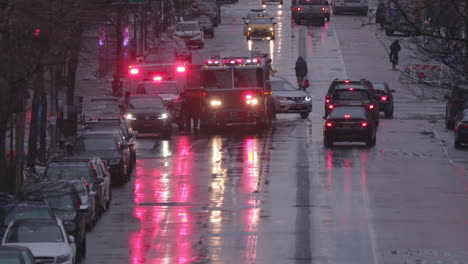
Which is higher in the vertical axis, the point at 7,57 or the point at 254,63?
the point at 7,57

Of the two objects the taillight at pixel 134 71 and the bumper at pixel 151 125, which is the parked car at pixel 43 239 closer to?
the bumper at pixel 151 125

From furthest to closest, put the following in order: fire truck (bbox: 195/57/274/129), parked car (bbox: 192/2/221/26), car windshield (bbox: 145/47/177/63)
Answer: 1. parked car (bbox: 192/2/221/26)
2. car windshield (bbox: 145/47/177/63)
3. fire truck (bbox: 195/57/274/129)

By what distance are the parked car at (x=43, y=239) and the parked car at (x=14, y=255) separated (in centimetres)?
186

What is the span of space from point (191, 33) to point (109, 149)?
135ft

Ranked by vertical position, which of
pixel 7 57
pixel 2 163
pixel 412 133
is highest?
pixel 7 57

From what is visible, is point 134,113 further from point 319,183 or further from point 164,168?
point 319,183

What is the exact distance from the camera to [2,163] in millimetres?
25594

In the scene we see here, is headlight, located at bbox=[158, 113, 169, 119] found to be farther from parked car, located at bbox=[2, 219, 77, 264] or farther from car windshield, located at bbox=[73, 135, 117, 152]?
parked car, located at bbox=[2, 219, 77, 264]

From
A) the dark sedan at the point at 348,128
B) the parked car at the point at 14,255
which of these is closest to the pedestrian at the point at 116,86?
the dark sedan at the point at 348,128

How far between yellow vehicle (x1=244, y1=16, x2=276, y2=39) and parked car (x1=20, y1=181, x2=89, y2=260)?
54244mm

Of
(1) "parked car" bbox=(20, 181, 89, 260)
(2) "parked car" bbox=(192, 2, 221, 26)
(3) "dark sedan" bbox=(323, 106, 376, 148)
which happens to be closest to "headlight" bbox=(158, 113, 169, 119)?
(3) "dark sedan" bbox=(323, 106, 376, 148)

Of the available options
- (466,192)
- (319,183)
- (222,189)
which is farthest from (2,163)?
(466,192)

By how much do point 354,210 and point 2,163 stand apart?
7.51 metres

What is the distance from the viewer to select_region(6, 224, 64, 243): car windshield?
19734 mm
